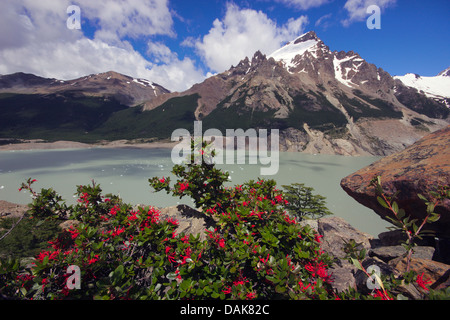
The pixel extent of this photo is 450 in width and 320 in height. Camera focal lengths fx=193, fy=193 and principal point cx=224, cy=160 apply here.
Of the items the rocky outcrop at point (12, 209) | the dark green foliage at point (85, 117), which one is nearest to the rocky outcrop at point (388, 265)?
the rocky outcrop at point (12, 209)

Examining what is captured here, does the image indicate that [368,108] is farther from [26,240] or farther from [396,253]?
[26,240]

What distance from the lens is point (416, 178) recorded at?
580 centimetres

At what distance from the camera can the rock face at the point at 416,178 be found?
5.48 meters

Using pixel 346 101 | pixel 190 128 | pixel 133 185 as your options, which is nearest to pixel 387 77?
pixel 346 101

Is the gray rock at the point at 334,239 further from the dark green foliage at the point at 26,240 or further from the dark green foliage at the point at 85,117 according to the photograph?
the dark green foliage at the point at 85,117

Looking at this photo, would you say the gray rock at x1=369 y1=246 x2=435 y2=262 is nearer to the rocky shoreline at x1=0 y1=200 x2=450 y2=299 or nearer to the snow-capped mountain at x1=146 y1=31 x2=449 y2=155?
the rocky shoreline at x1=0 y1=200 x2=450 y2=299

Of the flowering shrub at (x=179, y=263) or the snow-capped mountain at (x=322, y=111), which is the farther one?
the snow-capped mountain at (x=322, y=111)

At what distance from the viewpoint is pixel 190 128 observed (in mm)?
145625

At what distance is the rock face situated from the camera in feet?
18.0

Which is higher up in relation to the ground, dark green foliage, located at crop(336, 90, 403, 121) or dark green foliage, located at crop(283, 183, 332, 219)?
dark green foliage, located at crop(336, 90, 403, 121)

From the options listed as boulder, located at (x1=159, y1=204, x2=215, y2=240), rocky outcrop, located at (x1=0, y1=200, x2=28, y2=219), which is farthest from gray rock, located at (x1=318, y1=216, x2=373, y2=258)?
rocky outcrop, located at (x1=0, y1=200, x2=28, y2=219)

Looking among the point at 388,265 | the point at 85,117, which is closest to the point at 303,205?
the point at 388,265
